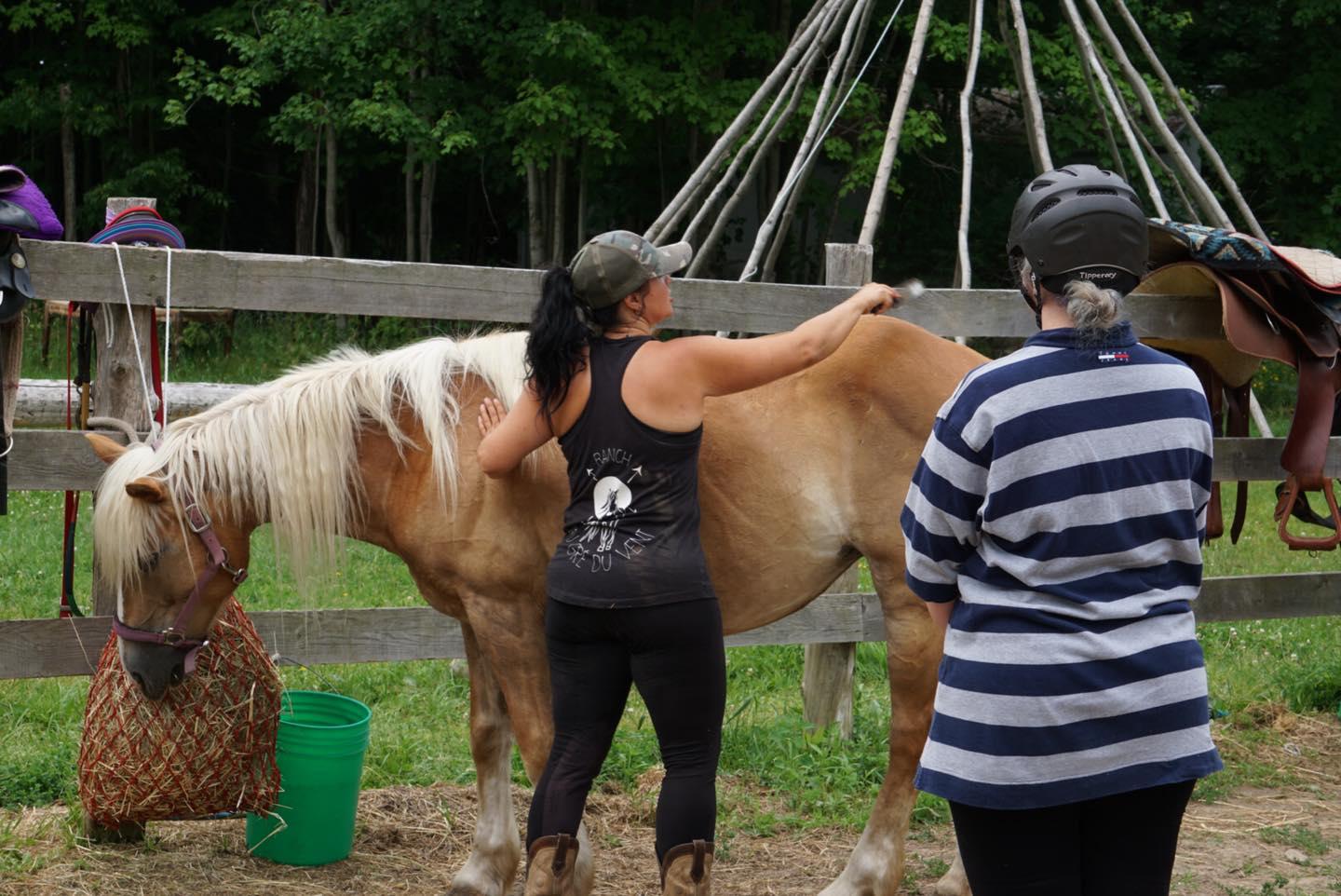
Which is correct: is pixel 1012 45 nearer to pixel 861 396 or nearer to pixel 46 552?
pixel 861 396

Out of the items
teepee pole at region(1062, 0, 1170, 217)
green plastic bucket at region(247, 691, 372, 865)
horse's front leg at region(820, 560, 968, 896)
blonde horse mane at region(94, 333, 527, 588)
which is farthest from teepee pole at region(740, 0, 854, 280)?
green plastic bucket at region(247, 691, 372, 865)

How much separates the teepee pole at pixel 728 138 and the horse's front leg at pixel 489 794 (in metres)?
2.61

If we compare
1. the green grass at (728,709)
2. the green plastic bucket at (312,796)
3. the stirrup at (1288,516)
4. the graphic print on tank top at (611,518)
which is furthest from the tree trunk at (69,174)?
the graphic print on tank top at (611,518)

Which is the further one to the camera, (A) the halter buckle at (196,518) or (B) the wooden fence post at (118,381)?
(B) the wooden fence post at (118,381)

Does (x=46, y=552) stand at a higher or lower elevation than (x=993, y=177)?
lower

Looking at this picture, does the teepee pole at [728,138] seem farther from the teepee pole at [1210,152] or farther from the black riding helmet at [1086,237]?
the black riding helmet at [1086,237]

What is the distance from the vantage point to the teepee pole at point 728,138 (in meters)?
6.30

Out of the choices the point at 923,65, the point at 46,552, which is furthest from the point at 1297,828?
the point at 923,65

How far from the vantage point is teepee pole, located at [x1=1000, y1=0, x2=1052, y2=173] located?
6.26m

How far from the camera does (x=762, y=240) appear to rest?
586 cm

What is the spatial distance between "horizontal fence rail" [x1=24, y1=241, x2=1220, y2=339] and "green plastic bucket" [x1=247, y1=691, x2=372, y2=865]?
1.27 m

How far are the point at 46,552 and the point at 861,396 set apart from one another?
5.49 metres

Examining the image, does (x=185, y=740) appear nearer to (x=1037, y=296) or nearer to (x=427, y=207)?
(x=1037, y=296)

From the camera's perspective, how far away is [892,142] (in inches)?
238
